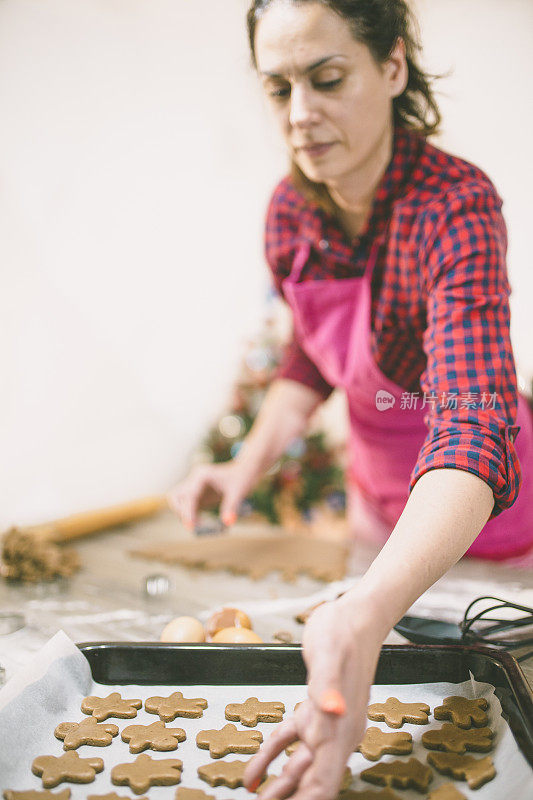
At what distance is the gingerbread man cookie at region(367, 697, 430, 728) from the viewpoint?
0.59 meters

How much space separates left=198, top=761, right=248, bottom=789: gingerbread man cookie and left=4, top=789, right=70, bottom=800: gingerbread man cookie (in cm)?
11

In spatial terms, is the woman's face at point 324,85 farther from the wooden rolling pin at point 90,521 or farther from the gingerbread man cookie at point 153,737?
the wooden rolling pin at point 90,521

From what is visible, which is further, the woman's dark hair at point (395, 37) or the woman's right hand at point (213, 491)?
the woman's right hand at point (213, 491)

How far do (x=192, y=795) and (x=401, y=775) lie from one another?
0.56ft

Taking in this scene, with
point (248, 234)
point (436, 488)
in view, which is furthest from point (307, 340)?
→ point (248, 234)

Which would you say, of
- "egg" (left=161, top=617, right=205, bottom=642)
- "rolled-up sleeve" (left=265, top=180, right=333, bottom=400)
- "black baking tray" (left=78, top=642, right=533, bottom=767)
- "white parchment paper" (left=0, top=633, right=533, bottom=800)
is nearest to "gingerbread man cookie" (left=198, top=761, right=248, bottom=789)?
"white parchment paper" (left=0, top=633, right=533, bottom=800)

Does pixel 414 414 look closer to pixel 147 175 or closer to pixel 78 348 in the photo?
pixel 78 348

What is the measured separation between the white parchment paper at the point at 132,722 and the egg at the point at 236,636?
8cm

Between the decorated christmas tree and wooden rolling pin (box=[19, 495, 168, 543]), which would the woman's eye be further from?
the decorated christmas tree

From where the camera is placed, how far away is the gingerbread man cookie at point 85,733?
582mm

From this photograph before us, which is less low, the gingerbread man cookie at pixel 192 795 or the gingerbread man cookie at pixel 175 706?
the gingerbread man cookie at pixel 192 795

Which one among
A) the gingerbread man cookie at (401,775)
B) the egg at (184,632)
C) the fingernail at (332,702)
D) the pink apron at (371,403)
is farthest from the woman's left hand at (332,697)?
the pink apron at (371,403)

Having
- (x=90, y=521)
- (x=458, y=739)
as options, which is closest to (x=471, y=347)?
(x=458, y=739)

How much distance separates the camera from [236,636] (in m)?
0.73
